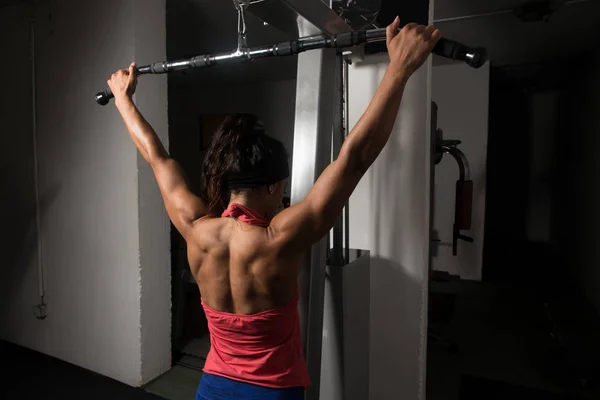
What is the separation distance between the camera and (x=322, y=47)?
96cm

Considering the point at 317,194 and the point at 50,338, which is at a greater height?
the point at 317,194

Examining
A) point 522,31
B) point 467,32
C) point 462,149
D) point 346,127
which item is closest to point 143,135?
point 346,127


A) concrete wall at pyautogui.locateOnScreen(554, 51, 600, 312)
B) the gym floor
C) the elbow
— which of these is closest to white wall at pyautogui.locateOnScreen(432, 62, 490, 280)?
concrete wall at pyautogui.locateOnScreen(554, 51, 600, 312)

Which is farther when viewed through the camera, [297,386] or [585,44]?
[585,44]

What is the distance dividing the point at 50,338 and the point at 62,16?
210 centimetres

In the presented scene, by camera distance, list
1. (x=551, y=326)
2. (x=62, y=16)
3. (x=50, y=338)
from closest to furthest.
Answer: (x=62, y=16) → (x=50, y=338) → (x=551, y=326)

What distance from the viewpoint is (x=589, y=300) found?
4055 millimetres

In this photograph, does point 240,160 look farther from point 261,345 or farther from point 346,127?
point 346,127

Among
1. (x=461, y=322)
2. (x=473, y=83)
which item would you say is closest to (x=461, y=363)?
(x=461, y=322)

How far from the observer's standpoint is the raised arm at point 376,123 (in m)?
0.85

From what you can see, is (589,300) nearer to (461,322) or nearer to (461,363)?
(461,322)

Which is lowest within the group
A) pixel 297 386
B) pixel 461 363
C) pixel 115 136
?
pixel 461 363

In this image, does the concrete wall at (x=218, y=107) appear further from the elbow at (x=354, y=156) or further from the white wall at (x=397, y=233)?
the elbow at (x=354, y=156)

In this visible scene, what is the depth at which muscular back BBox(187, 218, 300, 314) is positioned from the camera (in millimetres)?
956
